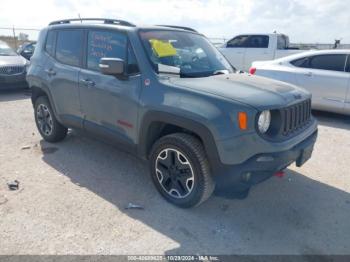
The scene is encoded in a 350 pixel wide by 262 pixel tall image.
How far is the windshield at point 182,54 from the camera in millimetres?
3490

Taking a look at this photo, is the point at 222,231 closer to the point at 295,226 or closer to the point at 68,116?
the point at 295,226

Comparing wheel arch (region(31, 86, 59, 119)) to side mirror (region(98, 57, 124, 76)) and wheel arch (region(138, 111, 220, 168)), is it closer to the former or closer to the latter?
side mirror (region(98, 57, 124, 76))

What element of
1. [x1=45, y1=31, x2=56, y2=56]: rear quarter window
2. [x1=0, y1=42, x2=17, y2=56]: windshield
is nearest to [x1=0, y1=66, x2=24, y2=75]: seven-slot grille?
[x1=0, y1=42, x2=17, y2=56]: windshield

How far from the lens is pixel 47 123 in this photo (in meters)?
5.15

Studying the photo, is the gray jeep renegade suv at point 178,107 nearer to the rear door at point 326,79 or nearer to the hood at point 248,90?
the hood at point 248,90

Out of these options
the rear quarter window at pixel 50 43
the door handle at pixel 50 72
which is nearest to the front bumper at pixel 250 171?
the door handle at pixel 50 72

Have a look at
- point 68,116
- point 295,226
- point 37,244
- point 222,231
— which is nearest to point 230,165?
point 222,231

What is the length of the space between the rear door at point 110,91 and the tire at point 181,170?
47 centimetres

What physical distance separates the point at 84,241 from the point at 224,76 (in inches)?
89.8

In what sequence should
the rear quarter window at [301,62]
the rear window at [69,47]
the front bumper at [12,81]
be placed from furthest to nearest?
the front bumper at [12,81]
the rear quarter window at [301,62]
the rear window at [69,47]

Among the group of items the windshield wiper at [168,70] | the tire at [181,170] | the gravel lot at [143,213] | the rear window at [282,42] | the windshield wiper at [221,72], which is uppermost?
the rear window at [282,42]

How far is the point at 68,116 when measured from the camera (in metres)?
4.55

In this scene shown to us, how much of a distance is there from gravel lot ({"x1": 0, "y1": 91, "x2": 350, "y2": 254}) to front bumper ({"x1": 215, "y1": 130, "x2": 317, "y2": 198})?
0.45m

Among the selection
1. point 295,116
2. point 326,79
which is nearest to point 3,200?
point 295,116
